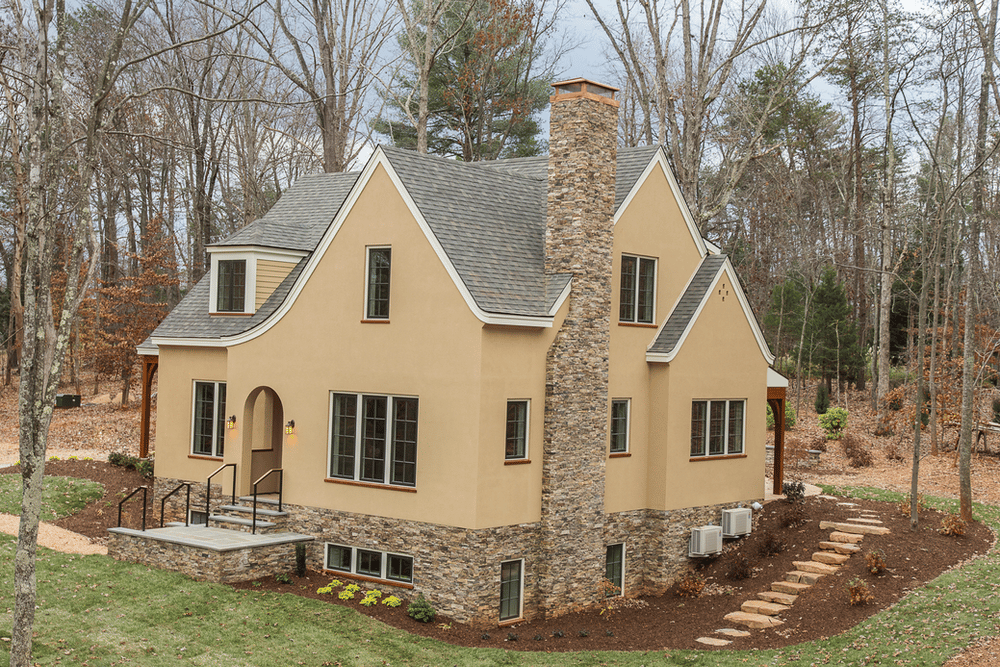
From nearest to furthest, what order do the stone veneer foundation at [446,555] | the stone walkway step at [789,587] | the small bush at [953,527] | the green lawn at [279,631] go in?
the green lawn at [279,631], the stone veneer foundation at [446,555], the stone walkway step at [789,587], the small bush at [953,527]

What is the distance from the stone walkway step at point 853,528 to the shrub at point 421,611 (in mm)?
9357

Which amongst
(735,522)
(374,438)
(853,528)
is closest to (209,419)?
(374,438)

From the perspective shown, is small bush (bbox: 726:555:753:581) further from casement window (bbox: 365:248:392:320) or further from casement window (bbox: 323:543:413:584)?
casement window (bbox: 365:248:392:320)

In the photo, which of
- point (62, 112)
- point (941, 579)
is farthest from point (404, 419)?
point (941, 579)

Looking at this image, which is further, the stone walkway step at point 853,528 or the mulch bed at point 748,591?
the stone walkway step at point 853,528

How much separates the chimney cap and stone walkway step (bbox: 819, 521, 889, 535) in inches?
406

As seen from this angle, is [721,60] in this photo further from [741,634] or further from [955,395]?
[741,634]

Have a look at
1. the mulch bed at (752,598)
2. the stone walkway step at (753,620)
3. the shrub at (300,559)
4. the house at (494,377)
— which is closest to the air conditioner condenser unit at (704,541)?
the house at (494,377)

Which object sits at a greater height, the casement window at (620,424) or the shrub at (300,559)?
the casement window at (620,424)

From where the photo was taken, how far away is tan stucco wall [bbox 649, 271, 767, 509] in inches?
717

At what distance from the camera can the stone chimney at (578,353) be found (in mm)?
16078

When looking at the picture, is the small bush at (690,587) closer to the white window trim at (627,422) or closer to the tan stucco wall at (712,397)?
the tan stucco wall at (712,397)

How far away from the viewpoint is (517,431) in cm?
1587

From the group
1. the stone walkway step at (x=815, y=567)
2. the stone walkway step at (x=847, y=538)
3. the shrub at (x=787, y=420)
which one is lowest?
the stone walkway step at (x=815, y=567)
